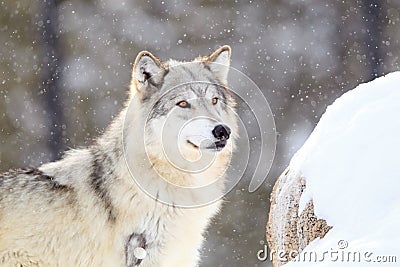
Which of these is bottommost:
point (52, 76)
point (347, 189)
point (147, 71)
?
point (347, 189)

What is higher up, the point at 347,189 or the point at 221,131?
the point at 221,131

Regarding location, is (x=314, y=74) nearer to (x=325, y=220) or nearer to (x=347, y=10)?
(x=347, y=10)

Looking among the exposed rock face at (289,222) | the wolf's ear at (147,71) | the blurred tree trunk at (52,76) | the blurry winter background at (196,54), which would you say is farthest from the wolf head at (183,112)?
the blurred tree trunk at (52,76)

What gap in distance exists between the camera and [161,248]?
553cm

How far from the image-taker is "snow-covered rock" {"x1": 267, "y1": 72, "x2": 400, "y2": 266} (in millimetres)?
3346

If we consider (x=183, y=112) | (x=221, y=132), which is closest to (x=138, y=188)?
(x=183, y=112)

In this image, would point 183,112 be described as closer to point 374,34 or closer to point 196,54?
point 196,54

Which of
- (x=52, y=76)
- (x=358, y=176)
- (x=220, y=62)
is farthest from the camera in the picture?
(x=52, y=76)

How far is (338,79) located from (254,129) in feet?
6.51

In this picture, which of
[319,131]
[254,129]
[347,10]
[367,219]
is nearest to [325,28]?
[347,10]

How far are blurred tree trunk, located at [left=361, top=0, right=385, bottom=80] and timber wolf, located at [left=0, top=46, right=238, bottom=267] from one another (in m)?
9.76

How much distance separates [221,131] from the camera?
5449 mm

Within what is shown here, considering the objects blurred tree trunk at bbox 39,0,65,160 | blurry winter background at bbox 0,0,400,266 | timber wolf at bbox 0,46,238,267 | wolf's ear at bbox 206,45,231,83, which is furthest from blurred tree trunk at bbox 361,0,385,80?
timber wolf at bbox 0,46,238,267

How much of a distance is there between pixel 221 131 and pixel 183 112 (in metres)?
0.35
